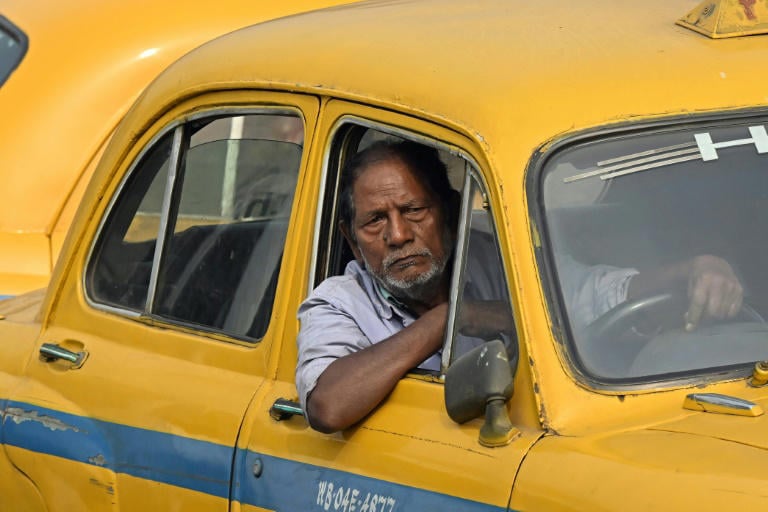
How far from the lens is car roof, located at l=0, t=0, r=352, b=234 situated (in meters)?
7.43

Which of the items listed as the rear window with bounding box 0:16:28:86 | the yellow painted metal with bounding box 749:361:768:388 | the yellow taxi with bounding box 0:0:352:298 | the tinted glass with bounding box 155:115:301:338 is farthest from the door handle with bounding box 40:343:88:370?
the rear window with bounding box 0:16:28:86

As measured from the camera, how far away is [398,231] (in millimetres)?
3947

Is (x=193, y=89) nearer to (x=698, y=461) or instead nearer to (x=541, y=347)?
(x=541, y=347)

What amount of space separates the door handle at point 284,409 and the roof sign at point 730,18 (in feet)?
4.02

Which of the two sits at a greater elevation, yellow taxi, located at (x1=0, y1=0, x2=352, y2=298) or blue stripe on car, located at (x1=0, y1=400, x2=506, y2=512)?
yellow taxi, located at (x1=0, y1=0, x2=352, y2=298)

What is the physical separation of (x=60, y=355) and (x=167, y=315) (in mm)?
333

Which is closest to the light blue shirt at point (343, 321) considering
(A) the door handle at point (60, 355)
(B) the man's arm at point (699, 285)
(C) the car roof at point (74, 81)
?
(B) the man's arm at point (699, 285)

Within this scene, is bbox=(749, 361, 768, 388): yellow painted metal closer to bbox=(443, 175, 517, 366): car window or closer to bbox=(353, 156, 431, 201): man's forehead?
bbox=(443, 175, 517, 366): car window

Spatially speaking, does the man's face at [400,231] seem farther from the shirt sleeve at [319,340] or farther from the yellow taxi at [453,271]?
the shirt sleeve at [319,340]

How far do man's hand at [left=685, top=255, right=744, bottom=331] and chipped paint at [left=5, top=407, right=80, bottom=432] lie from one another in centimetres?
171

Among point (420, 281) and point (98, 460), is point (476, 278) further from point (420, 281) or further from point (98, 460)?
point (98, 460)

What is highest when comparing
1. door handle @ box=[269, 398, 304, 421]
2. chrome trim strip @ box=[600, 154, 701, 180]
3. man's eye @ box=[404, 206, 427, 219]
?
man's eye @ box=[404, 206, 427, 219]

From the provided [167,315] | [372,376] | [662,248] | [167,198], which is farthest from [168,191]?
[662,248]

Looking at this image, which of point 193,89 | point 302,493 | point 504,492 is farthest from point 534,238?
point 193,89
